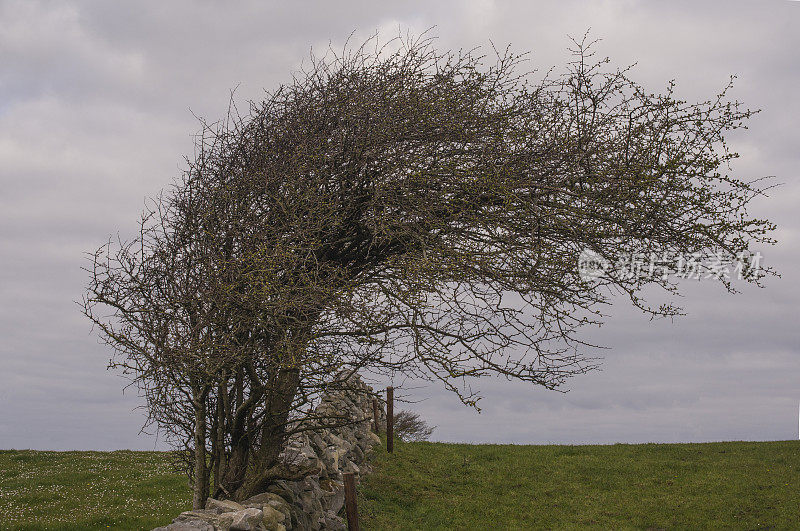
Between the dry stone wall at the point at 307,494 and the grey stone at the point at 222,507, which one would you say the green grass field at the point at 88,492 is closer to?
the dry stone wall at the point at 307,494

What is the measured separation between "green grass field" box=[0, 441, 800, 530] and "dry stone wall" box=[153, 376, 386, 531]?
1.05m

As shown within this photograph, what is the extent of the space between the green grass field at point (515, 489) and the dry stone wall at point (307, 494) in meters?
1.05

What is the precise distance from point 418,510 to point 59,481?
43.8ft

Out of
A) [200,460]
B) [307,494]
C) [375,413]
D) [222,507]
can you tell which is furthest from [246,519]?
[375,413]

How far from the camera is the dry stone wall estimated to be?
11078 millimetres

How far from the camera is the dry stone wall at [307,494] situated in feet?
36.3

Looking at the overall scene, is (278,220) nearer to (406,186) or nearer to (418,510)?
(406,186)

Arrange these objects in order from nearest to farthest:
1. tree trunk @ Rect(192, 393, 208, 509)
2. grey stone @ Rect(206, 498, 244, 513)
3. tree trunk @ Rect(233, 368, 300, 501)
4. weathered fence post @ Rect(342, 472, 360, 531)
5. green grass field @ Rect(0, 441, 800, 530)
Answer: grey stone @ Rect(206, 498, 244, 513)
tree trunk @ Rect(233, 368, 300, 501)
tree trunk @ Rect(192, 393, 208, 509)
weathered fence post @ Rect(342, 472, 360, 531)
green grass field @ Rect(0, 441, 800, 530)

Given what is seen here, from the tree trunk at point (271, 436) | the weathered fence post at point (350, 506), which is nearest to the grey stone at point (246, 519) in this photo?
the tree trunk at point (271, 436)

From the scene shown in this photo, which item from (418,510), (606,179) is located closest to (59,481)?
(418,510)

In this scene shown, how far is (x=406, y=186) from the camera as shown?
13711 millimetres

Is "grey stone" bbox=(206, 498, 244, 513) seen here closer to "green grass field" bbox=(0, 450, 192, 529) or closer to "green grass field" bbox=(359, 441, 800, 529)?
"green grass field" bbox=(0, 450, 192, 529)

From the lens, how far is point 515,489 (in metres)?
20.4

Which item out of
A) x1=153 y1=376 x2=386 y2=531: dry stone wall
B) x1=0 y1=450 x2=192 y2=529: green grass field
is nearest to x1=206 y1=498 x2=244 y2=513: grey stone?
x1=153 y1=376 x2=386 y2=531: dry stone wall
